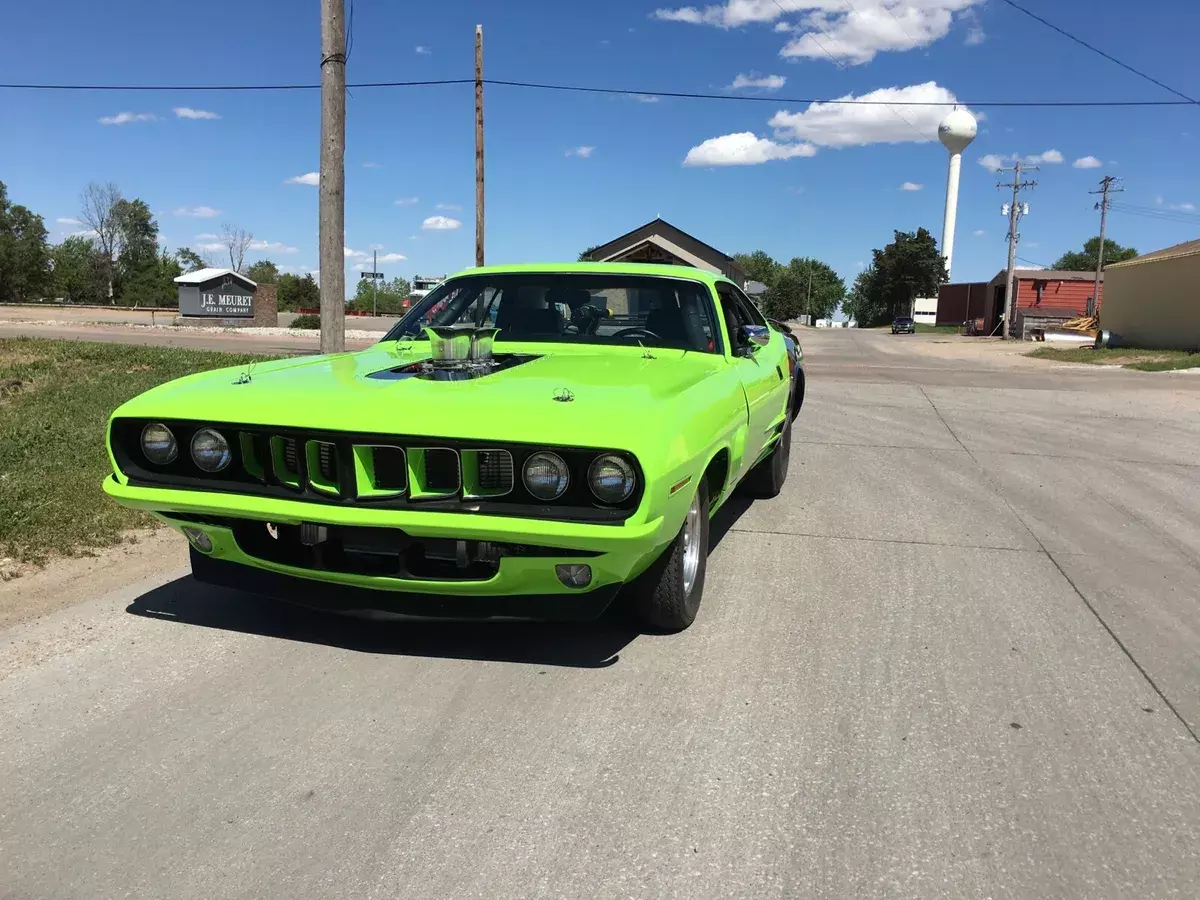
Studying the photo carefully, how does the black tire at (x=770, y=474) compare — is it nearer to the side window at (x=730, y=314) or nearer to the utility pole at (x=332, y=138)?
the side window at (x=730, y=314)

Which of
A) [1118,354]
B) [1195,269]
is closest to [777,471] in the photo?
[1118,354]

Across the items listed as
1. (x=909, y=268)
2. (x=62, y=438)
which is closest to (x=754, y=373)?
(x=62, y=438)

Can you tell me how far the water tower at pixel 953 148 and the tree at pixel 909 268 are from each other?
8.15ft

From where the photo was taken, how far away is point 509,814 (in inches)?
96.5

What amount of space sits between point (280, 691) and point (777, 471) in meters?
4.10

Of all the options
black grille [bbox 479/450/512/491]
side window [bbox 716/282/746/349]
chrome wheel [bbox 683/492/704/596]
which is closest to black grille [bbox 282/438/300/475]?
black grille [bbox 479/450/512/491]

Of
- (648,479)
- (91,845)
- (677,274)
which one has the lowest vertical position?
(91,845)

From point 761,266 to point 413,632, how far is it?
135m

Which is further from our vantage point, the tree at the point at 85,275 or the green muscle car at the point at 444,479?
the tree at the point at 85,275

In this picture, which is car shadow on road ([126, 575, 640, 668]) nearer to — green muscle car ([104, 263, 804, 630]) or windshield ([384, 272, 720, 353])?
green muscle car ([104, 263, 804, 630])

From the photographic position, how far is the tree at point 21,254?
74000 millimetres

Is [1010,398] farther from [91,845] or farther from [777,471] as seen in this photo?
[91,845]

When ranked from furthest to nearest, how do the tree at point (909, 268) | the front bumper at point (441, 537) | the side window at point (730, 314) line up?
the tree at point (909, 268) → the side window at point (730, 314) → the front bumper at point (441, 537)

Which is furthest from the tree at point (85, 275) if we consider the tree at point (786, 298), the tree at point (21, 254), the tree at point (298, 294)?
the tree at point (786, 298)
